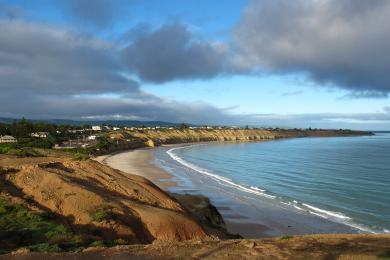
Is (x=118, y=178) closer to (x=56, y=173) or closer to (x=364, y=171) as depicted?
(x=56, y=173)

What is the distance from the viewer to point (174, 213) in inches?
740

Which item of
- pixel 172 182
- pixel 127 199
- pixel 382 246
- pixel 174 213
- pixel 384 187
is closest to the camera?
pixel 382 246

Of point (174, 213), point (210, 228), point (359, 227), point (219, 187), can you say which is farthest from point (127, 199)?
point (219, 187)

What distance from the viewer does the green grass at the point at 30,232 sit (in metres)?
13.0

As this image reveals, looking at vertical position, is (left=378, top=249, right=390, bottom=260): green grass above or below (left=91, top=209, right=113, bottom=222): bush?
above

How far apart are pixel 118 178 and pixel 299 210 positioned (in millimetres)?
13475

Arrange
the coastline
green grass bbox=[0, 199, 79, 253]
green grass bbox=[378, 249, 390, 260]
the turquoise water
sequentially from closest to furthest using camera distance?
green grass bbox=[378, 249, 390, 260], green grass bbox=[0, 199, 79, 253], the coastline, the turquoise water

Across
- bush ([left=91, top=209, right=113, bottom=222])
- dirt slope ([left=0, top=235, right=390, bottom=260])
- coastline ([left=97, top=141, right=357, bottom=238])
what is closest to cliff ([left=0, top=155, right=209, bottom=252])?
bush ([left=91, top=209, right=113, bottom=222])

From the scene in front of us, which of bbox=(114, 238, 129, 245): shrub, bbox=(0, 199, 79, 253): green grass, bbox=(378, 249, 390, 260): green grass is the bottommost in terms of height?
bbox=(114, 238, 129, 245): shrub

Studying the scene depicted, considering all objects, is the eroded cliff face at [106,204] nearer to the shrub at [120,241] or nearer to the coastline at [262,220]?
the shrub at [120,241]

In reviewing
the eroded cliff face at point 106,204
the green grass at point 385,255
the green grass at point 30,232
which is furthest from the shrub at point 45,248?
the green grass at point 385,255

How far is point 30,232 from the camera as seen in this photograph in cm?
1418

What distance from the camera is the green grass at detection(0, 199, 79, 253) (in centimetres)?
1300

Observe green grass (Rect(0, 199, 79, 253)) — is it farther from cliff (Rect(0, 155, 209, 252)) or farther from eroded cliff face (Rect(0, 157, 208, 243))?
eroded cliff face (Rect(0, 157, 208, 243))
